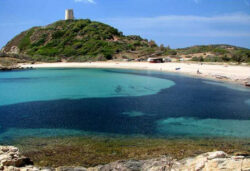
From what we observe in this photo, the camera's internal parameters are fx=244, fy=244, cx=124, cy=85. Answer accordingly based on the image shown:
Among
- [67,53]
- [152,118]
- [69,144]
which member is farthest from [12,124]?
[67,53]

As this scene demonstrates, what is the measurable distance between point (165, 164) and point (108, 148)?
319cm

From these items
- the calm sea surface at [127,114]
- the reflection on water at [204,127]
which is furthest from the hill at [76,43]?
the reflection on water at [204,127]

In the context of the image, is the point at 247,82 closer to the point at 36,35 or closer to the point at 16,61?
the point at 16,61

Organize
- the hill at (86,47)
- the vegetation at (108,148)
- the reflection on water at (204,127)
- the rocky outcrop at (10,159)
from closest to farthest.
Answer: the rocky outcrop at (10,159), the vegetation at (108,148), the reflection on water at (204,127), the hill at (86,47)

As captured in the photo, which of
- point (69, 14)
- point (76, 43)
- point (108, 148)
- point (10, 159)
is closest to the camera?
point (10, 159)

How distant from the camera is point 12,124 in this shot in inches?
493

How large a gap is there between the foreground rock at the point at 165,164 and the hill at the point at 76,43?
54.6 metres

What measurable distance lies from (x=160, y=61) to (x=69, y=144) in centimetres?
4284

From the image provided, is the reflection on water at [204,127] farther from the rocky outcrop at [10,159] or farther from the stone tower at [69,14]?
the stone tower at [69,14]

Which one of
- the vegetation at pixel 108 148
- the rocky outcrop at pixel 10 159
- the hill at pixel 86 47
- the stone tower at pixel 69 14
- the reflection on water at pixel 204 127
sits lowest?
the vegetation at pixel 108 148

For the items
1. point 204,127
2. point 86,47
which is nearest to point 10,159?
point 204,127

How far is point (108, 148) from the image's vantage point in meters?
9.38

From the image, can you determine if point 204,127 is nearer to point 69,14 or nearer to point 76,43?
point 76,43

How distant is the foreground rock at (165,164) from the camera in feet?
17.9
